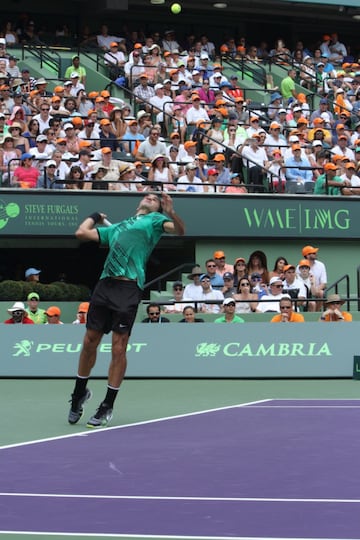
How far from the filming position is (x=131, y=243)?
10852 millimetres

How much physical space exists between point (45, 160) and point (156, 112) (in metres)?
4.50

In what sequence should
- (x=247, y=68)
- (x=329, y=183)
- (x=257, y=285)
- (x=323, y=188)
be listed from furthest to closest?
(x=247, y=68) → (x=323, y=188) → (x=329, y=183) → (x=257, y=285)

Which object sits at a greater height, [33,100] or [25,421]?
[33,100]

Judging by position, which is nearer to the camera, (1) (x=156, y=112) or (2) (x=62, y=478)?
(2) (x=62, y=478)

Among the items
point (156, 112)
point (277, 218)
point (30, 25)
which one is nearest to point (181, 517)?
point (277, 218)

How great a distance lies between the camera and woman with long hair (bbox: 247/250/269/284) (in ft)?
69.5

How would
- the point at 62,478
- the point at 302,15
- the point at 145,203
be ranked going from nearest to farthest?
the point at 62,478 < the point at 145,203 < the point at 302,15

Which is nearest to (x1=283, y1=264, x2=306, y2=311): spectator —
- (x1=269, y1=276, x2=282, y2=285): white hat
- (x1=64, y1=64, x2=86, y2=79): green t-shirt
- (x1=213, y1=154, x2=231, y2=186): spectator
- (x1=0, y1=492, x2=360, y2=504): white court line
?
(x1=269, y1=276, x2=282, y2=285): white hat

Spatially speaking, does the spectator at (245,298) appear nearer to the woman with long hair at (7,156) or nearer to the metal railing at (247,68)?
the woman with long hair at (7,156)

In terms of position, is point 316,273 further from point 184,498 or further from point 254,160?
point 184,498

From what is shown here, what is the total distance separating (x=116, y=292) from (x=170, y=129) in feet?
48.2

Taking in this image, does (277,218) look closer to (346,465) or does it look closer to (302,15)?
(302,15)

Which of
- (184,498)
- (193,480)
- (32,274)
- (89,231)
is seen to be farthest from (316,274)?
(184,498)

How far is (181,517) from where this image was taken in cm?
649
